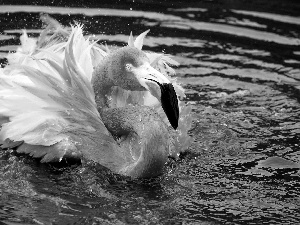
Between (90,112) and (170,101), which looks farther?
(90,112)

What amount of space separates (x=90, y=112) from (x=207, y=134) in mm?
1369

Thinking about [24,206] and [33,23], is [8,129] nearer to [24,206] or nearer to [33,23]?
[24,206]

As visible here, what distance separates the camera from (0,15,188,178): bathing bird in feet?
21.7

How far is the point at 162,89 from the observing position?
20.4ft

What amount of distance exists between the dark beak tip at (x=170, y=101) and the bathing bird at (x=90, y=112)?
0.5 inches

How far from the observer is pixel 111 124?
6941 millimetres

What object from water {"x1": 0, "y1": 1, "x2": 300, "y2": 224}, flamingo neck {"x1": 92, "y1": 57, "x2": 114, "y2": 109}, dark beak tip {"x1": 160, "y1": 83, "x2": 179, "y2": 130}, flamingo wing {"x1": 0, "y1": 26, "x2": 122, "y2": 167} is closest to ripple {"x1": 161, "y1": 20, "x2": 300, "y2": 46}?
water {"x1": 0, "y1": 1, "x2": 300, "y2": 224}

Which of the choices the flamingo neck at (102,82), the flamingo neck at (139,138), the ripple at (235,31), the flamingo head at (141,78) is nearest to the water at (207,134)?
the ripple at (235,31)

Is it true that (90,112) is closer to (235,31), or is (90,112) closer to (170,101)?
(170,101)

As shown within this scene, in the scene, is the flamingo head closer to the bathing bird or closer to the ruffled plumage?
the bathing bird

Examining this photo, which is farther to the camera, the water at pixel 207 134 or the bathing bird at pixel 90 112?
the bathing bird at pixel 90 112

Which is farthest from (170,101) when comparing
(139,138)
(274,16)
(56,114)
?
(274,16)

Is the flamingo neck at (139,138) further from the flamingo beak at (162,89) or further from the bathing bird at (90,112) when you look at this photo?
the flamingo beak at (162,89)

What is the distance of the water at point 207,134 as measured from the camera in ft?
20.1
